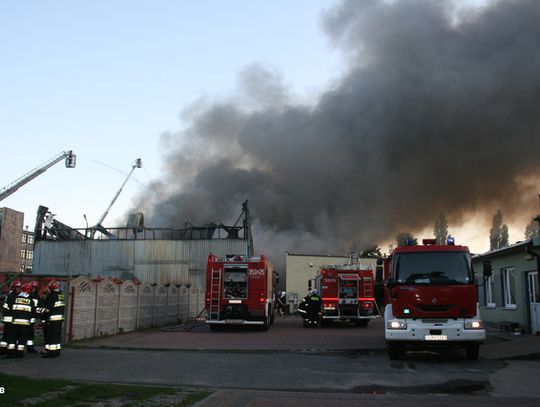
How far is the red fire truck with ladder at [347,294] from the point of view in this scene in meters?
22.0

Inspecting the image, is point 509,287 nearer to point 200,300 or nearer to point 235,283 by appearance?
point 235,283

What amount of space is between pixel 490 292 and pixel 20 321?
17.0 metres

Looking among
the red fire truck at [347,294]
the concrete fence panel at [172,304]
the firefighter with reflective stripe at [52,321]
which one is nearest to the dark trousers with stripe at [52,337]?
the firefighter with reflective stripe at [52,321]

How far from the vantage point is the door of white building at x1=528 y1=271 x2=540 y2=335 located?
50.6 feet

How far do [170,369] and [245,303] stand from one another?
31.4 feet

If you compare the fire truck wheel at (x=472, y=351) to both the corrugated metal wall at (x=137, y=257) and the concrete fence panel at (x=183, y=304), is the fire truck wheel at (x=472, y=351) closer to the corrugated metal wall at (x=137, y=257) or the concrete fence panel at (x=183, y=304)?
the concrete fence panel at (x=183, y=304)

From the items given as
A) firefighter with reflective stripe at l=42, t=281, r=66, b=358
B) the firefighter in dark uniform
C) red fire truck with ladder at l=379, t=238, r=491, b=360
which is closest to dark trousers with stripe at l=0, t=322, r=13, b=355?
firefighter with reflective stripe at l=42, t=281, r=66, b=358

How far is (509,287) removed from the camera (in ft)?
61.3

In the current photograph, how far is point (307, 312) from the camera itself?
71.2ft

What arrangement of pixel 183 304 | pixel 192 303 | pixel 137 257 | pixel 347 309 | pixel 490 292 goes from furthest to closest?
pixel 137 257 → pixel 192 303 → pixel 183 304 → pixel 347 309 → pixel 490 292

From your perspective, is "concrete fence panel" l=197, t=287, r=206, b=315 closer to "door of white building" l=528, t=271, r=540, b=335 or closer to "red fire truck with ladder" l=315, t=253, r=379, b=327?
"red fire truck with ladder" l=315, t=253, r=379, b=327

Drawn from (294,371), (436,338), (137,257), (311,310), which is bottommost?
(294,371)

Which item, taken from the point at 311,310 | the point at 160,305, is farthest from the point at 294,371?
the point at 160,305

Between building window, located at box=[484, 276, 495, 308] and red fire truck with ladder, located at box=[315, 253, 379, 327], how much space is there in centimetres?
435
